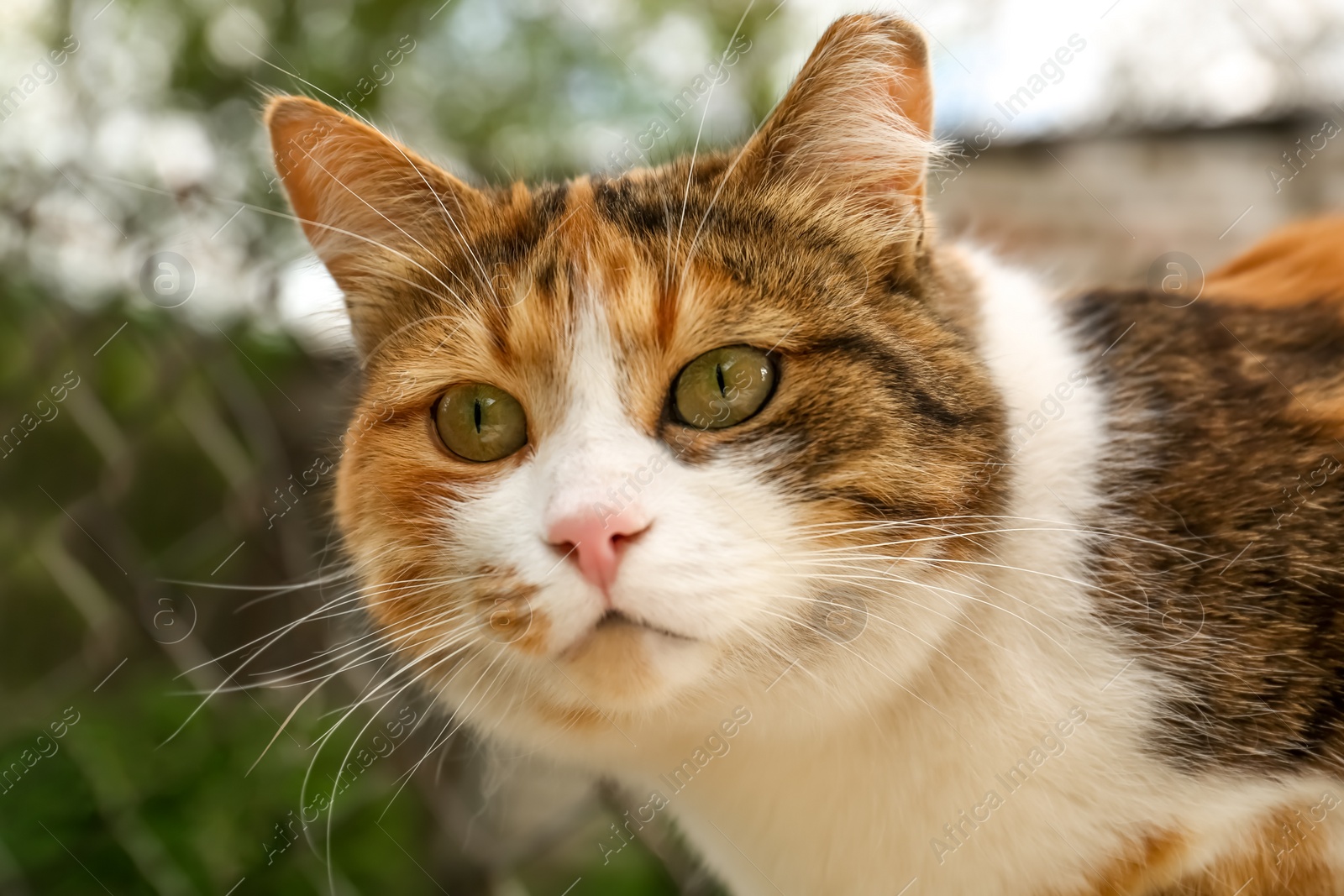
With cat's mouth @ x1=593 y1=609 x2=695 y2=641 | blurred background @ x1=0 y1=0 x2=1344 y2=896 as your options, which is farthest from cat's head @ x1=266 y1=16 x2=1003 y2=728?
blurred background @ x1=0 y1=0 x2=1344 y2=896

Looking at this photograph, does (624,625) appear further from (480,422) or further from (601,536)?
(480,422)

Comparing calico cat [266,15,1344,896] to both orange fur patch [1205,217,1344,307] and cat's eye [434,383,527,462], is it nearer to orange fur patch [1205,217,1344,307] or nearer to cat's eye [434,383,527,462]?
cat's eye [434,383,527,462]

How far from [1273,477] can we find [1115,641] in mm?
232

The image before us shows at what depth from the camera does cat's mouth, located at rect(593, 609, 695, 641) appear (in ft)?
2.44

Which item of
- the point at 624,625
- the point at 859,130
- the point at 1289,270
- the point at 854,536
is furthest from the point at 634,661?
the point at 1289,270

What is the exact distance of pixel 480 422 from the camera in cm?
92

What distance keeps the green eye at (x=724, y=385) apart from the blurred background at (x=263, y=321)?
47 cm

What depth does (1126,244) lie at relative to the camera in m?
2.04

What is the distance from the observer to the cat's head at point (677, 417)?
755 mm

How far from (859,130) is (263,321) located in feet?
4.11

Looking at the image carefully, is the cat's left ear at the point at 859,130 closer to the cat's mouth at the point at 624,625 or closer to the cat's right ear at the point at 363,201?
the cat's right ear at the point at 363,201

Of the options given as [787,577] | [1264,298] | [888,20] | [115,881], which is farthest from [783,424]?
[115,881]

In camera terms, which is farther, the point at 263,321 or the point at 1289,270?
the point at 263,321

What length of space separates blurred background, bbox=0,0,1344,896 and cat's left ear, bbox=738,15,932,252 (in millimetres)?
276
